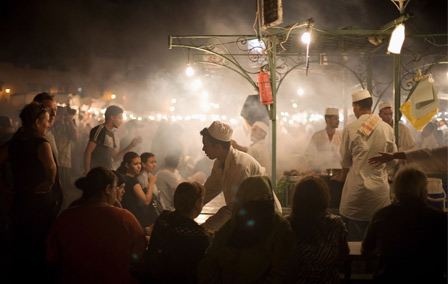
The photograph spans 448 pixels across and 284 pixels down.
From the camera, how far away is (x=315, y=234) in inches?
124

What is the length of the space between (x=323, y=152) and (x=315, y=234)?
539 cm

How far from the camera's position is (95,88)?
5053 cm

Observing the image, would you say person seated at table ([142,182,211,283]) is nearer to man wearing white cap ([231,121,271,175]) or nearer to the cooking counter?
the cooking counter

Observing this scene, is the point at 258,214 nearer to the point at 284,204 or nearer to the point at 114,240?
the point at 114,240

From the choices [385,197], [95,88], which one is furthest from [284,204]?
[95,88]

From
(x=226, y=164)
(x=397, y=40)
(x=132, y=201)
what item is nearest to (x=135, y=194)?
(x=132, y=201)

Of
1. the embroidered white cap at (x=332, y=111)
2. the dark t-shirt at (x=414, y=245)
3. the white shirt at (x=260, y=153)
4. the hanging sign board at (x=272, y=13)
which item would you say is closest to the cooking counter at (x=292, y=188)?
the white shirt at (x=260, y=153)

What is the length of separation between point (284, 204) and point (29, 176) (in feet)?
13.9

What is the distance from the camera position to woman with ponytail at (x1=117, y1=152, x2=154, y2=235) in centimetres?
566

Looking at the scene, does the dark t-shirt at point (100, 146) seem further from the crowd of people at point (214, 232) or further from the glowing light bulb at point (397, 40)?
the glowing light bulb at point (397, 40)

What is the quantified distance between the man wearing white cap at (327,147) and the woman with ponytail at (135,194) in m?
4.09

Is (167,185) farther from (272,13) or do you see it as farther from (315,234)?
(315,234)

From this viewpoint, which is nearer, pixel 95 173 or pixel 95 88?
pixel 95 173

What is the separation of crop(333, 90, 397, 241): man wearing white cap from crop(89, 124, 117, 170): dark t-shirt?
13.0ft
